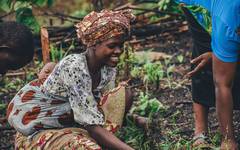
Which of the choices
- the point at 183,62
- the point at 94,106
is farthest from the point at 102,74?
the point at 183,62

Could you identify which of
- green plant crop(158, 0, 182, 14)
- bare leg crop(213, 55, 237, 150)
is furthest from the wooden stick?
bare leg crop(213, 55, 237, 150)

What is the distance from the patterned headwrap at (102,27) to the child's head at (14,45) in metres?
0.36

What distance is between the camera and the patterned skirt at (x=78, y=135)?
4133 millimetres

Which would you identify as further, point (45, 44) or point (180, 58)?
point (180, 58)

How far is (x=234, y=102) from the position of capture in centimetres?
466

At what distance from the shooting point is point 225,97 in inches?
167

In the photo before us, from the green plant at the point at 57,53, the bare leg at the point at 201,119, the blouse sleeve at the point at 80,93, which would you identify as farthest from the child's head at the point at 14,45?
the green plant at the point at 57,53

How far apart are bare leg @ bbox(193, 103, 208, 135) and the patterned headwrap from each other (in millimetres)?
973

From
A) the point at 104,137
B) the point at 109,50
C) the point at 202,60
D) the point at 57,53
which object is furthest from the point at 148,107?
the point at 109,50

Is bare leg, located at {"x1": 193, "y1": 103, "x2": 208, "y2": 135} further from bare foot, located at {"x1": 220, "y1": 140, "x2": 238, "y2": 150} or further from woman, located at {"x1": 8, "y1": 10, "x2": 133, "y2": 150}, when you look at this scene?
woman, located at {"x1": 8, "y1": 10, "x2": 133, "y2": 150}

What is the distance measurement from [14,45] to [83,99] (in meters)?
0.52

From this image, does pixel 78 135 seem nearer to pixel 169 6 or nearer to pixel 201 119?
pixel 201 119

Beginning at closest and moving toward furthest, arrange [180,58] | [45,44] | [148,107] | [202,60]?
[202,60] → [148,107] → [45,44] → [180,58]

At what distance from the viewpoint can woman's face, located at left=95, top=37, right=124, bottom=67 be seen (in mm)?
4039
